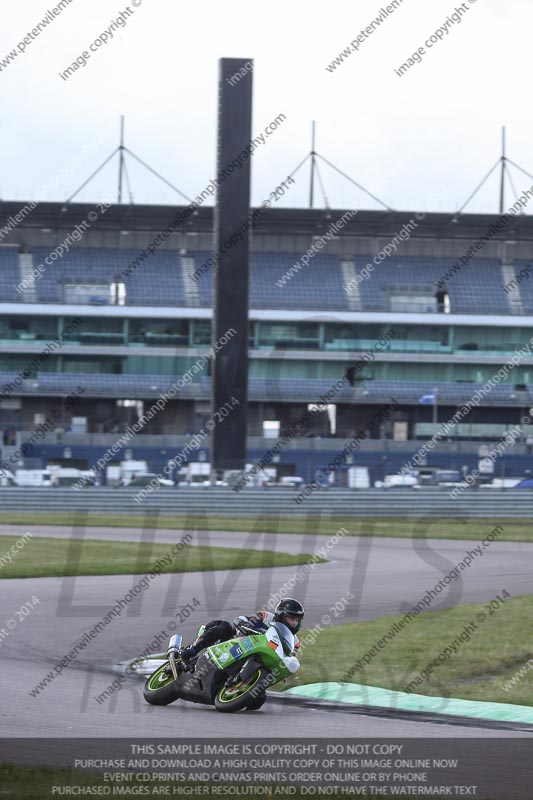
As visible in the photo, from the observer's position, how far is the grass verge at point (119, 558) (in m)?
20.9

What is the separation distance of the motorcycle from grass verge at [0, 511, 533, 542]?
19.5 meters

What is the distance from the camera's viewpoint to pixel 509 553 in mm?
24828

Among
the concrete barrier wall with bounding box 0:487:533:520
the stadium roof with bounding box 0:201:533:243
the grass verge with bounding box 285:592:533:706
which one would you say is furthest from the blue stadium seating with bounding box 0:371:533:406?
the grass verge with bounding box 285:592:533:706

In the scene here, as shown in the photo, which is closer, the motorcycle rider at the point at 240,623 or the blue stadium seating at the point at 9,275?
the motorcycle rider at the point at 240,623

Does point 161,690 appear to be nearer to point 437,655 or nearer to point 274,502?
point 437,655

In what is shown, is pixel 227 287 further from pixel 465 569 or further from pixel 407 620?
pixel 407 620

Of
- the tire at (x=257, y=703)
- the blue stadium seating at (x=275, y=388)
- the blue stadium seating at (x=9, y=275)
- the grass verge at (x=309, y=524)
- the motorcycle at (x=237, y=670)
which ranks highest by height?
the blue stadium seating at (x=9, y=275)

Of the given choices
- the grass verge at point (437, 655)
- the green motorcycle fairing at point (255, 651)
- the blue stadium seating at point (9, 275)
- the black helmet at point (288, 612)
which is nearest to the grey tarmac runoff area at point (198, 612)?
the green motorcycle fairing at point (255, 651)

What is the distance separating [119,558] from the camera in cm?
2300

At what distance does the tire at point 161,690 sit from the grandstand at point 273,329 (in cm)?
5093

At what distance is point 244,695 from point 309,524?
24.2 meters

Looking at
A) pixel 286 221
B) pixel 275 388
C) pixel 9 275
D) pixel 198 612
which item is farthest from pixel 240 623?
pixel 9 275

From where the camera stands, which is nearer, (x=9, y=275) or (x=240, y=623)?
(x=240, y=623)

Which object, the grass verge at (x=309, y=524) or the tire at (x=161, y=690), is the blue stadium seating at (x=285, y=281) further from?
the tire at (x=161, y=690)
